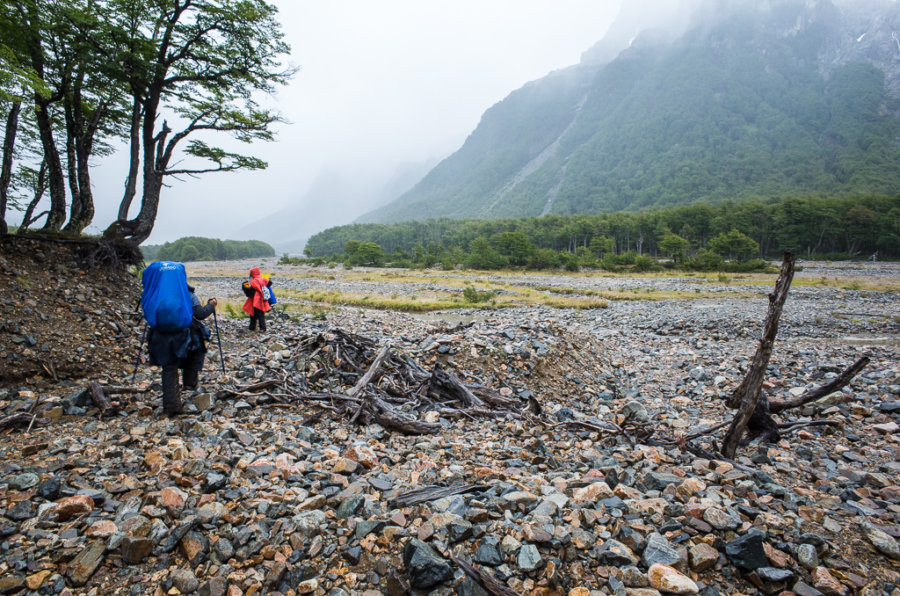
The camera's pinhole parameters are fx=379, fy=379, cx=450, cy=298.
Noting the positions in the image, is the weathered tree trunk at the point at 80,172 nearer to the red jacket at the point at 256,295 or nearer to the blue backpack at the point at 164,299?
the red jacket at the point at 256,295

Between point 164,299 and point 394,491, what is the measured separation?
14.7ft

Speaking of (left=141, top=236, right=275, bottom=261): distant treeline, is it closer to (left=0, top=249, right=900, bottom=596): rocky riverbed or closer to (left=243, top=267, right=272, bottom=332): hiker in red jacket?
(left=243, top=267, right=272, bottom=332): hiker in red jacket

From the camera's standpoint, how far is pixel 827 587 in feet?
9.09

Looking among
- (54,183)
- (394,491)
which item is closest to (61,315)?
(54,183)

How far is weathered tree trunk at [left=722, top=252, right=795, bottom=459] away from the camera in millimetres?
4582

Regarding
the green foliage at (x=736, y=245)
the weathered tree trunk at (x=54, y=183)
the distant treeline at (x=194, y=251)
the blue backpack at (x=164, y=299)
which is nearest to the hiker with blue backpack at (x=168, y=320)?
the blue backpack at (x=164, y=299)

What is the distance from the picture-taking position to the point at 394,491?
4090 mm

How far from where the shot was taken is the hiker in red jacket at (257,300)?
38.5ft

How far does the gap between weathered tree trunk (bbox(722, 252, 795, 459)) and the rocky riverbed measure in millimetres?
423

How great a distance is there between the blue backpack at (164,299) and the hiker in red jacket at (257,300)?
611cm

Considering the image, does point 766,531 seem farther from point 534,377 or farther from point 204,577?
point 534,377

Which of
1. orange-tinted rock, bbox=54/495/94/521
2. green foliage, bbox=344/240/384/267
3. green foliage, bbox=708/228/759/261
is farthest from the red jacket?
green foliage, bbox=344/240/384/267

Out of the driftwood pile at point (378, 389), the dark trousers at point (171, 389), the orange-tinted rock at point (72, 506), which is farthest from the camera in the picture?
the driftwood pile at point (378, 389)

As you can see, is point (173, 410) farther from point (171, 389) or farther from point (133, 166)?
point (133, 166)
